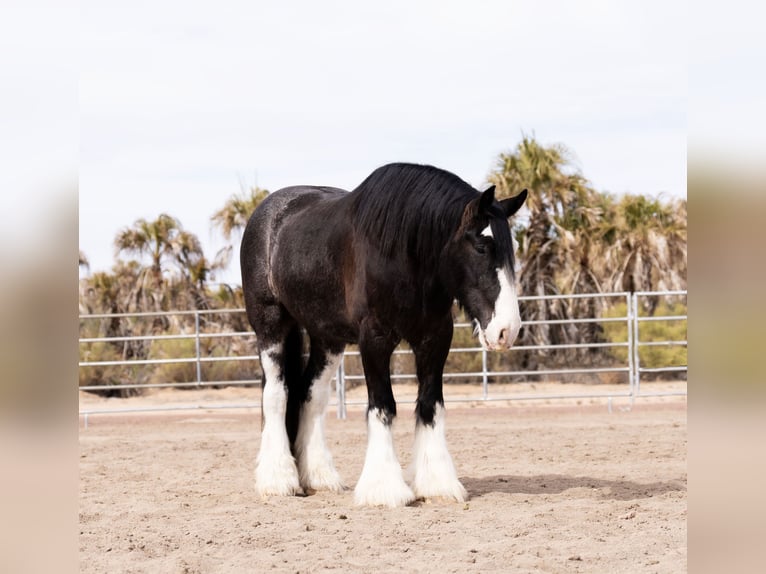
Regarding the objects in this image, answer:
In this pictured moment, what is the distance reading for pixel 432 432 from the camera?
5.33m

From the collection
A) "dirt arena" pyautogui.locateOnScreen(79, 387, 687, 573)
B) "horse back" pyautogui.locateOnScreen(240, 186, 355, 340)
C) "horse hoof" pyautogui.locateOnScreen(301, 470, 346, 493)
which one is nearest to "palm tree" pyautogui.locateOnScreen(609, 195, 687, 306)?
"dirt arena" pyautogui.locateOnScreen(79, 387, 687, 573)

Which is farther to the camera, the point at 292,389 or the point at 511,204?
the point at 292,389

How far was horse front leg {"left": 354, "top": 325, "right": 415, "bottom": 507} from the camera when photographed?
205 inches

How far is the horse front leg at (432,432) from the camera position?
17.4ft

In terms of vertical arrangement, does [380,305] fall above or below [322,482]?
above

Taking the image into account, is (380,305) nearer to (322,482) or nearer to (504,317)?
(504,317)

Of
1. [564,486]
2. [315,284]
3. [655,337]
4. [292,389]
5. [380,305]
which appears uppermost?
[315,284]

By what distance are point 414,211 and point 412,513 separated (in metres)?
1.74

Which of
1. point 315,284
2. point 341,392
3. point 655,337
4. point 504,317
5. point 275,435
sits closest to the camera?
point 504,317

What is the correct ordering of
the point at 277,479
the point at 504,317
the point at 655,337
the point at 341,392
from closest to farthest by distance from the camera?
the point at 504,317 → the point at 277,479 → the point at 341,392 → the point at 655,337

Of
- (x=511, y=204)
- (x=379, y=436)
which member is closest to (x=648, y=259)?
(x=511, y=204)

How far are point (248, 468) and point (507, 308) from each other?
351 cm

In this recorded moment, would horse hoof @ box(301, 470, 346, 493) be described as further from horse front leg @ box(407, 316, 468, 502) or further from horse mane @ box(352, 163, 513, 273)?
horse mane @ box(352, 163, 513, 273)

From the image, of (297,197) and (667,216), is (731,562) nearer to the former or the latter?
(297,197)
